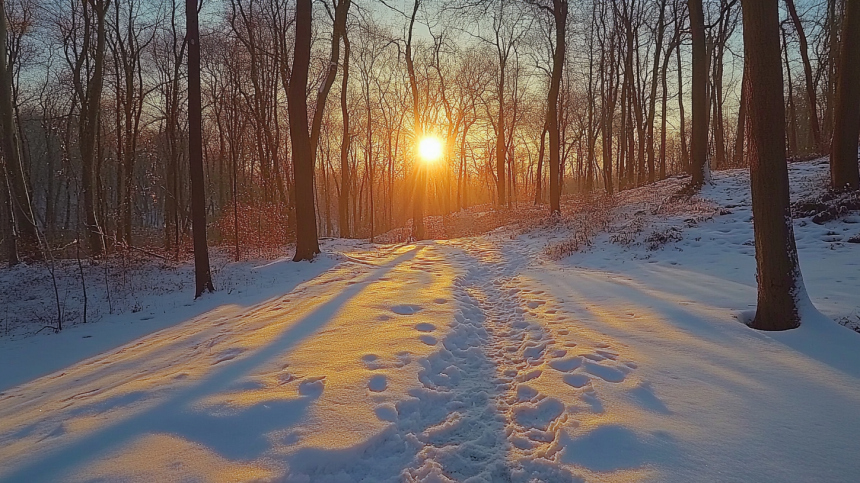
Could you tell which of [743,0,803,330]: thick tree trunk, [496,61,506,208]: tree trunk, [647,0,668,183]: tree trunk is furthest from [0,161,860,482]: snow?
[496,61,506,208]: tree trunk

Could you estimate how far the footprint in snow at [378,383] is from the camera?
372cm

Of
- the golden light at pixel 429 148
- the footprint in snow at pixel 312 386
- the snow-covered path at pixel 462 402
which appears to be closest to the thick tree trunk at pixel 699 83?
the snow-covered path at pixel 462 402

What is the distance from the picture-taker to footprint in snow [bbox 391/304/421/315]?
636 centimetres

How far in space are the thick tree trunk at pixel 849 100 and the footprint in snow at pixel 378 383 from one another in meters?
11.6

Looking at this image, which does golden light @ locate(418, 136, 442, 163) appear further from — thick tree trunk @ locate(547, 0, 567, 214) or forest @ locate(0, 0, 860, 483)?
forest @ locate(0, 0, 860, 483)

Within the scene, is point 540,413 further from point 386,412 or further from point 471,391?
point 386,412

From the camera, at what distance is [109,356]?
6.53m

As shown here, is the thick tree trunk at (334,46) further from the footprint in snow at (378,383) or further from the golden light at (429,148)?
the footprint in snow at (378,383)

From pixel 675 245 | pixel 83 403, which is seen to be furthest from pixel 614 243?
pixel 83 403

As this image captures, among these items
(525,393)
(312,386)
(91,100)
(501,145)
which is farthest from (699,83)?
(91,100)

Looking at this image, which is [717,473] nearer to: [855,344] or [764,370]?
[764,370]

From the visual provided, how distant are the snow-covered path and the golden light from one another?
736 inches

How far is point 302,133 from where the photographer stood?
11.5m

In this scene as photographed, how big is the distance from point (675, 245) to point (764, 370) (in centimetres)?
657
